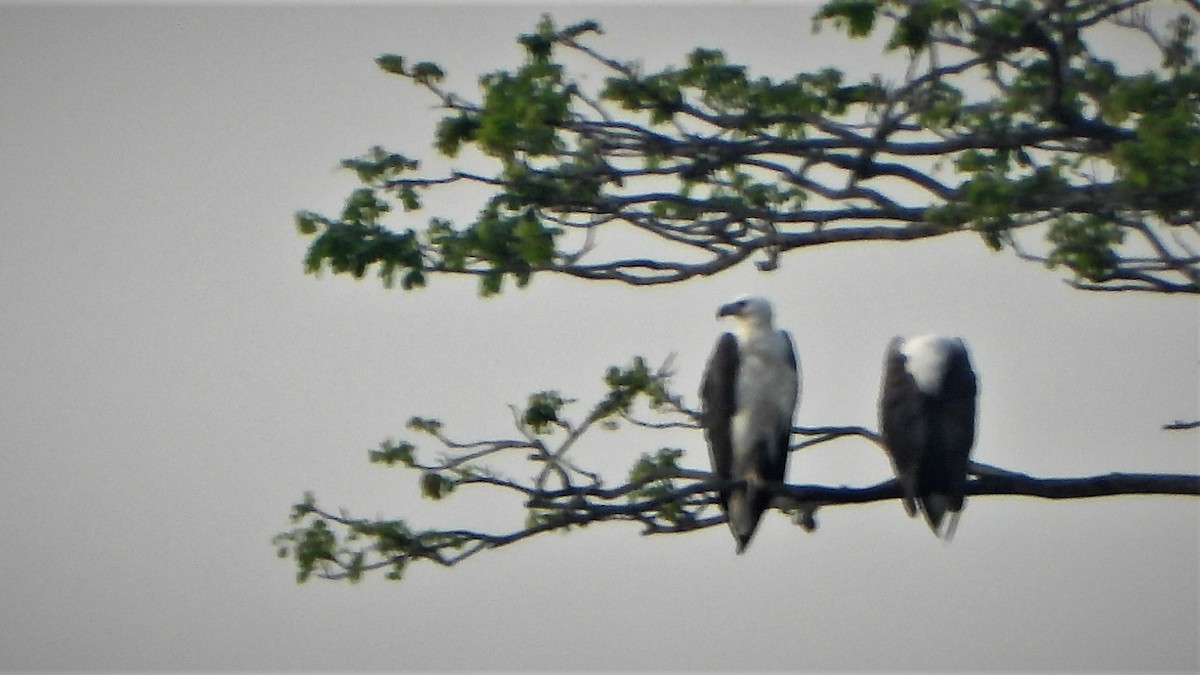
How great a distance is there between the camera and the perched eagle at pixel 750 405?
32.8 ft

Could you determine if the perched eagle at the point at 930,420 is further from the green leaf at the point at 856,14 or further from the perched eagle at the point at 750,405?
the green leaf at the point at 856,14

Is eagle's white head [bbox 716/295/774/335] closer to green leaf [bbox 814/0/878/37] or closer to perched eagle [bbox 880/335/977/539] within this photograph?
perched eagle [bbox 880/335/977/539]

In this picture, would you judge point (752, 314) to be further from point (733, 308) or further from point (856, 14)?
point (856, 14)

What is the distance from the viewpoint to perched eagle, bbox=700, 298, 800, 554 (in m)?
10.0

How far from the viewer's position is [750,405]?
10.1 metres

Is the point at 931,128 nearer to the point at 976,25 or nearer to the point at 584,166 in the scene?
the point at 976,25

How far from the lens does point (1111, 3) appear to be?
7.95 metres

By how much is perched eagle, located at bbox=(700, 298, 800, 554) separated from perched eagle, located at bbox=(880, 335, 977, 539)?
636mm

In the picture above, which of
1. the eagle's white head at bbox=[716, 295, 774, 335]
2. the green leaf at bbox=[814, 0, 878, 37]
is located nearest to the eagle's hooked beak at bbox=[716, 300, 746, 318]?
the eagle's white head at bbox=[716, 295, 774, 335]

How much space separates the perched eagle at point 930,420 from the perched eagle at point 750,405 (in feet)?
2.09

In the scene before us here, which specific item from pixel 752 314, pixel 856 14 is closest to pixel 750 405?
pixel 752 314

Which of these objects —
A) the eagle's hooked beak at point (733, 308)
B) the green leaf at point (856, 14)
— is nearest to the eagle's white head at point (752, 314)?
the eagle's hooked beak at point (733, 308)

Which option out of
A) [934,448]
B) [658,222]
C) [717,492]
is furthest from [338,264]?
[934,448]

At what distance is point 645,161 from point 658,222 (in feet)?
0.87
